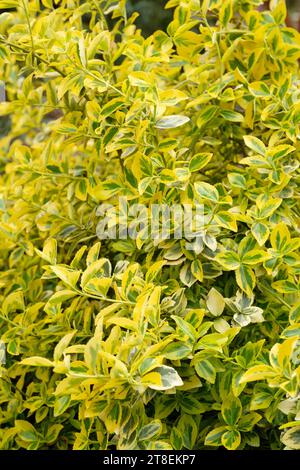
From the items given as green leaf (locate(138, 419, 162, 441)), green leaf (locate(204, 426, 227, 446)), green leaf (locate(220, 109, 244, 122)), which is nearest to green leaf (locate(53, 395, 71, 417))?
green leaf (locate(138, 419, 162, 441))

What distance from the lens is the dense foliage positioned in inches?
37.0

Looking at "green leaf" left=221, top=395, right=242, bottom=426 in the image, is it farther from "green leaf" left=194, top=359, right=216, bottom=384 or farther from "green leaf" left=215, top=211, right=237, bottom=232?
"green leaf" left=215, top=211, right=237, bottom=232

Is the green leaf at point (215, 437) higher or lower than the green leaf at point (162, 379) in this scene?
lower

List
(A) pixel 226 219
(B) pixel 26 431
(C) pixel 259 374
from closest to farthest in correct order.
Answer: (C) pixel 259 374
(A) pixel 226 219
(B) pixel 26 431

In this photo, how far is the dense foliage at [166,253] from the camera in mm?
941

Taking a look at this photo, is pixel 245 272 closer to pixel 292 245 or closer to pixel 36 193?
pixel 292 245

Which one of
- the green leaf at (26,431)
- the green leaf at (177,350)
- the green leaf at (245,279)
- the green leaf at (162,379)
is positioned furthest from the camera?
the green leaf at (26,431)

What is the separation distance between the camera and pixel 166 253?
1093 millimetres

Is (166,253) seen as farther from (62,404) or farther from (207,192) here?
(62,404)

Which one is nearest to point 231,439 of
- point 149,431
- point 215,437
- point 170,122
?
point 215,437

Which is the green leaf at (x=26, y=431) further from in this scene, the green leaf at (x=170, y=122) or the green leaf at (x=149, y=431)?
the green leaf at (x=170, y=122)

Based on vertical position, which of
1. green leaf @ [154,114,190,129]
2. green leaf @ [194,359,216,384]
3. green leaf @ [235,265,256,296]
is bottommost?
green leaf @ [194,359,216,384]

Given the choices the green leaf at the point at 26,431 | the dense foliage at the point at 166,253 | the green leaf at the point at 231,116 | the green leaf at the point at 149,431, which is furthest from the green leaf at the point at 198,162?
the green leaf at the point at 26,431

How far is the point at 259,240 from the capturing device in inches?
40.3
